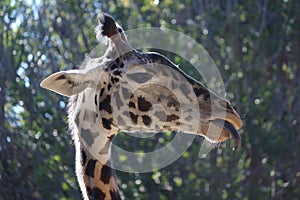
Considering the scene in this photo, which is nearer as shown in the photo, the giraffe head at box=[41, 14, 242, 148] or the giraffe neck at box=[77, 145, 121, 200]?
the giraffe head at box=[41, 14, 242, 148]

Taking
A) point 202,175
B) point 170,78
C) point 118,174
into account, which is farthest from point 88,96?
point 202,175

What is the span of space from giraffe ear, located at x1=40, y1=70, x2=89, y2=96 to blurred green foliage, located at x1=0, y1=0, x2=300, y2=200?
381 cm

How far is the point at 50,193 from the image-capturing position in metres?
7.55

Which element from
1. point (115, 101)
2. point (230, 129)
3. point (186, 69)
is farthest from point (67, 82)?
point (186, 69)

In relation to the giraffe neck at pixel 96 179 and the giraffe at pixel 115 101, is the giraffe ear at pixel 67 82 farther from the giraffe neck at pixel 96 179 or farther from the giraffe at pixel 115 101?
the giraffe neck at pixel 96 179

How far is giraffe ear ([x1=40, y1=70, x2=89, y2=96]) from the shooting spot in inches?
135

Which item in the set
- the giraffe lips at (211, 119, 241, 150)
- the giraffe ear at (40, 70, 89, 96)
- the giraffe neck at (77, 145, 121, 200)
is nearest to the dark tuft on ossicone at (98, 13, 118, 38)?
the giraffe ear at (40, 70, 89, 96)

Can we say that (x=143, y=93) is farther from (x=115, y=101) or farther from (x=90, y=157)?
(x=90, y=157)

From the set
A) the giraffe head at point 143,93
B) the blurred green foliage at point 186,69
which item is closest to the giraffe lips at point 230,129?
the giraffe head at point 143,93

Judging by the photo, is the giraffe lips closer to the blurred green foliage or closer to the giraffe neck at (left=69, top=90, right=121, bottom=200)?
the giraffe neck at (left=69, top=90, right=121, bottom=200)

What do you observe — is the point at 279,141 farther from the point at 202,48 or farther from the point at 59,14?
the point at 59,14

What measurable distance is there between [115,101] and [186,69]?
426 centimetres

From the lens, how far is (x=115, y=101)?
11.9ft

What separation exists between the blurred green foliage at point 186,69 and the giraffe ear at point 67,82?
3.81 meters
